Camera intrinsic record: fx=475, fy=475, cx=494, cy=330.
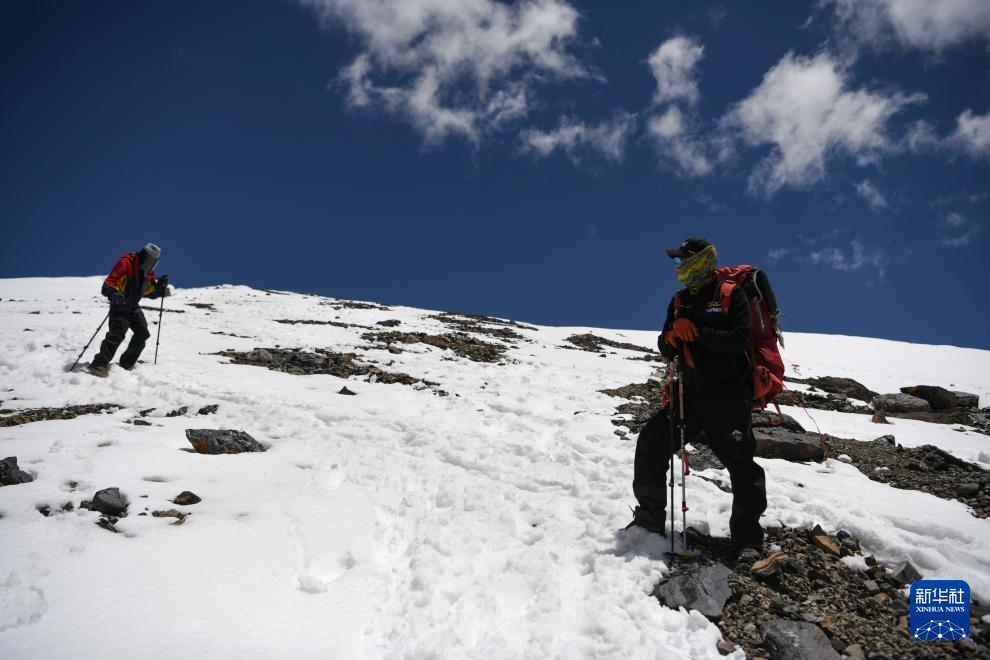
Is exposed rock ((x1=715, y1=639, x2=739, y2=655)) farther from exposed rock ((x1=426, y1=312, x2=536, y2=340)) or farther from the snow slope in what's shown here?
exposed rock ((x1=426, y1=312, x2=536, y2=340))

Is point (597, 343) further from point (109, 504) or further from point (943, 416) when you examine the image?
point (109, 504)

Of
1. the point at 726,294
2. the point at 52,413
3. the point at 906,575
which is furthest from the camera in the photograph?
the point at 52,413

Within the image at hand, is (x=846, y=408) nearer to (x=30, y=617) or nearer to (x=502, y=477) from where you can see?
(x=502, y=477)

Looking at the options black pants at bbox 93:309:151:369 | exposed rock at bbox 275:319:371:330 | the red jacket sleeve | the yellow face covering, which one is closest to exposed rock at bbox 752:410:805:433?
the yellow face covering

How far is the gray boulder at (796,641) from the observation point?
10.7 feet

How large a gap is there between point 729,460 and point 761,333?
49.6 inches

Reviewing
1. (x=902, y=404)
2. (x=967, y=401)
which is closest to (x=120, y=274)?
(x=902, y=404)

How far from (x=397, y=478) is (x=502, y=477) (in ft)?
4.78

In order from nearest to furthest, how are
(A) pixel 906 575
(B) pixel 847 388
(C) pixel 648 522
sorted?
(A) pixel 906 575 < (C) pixel 648 522 < (B) pixel 847 388

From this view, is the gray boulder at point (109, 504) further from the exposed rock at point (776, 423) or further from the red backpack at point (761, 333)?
the exposed rock at point (776, 423)

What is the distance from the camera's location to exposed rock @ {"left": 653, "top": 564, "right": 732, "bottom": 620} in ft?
12.3

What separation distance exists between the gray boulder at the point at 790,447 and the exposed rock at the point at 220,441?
310 inches

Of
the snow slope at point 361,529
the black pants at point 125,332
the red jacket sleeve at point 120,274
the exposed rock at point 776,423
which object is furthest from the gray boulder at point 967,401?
the red jacket sleeve at point 120,274

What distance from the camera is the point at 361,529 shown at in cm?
486
